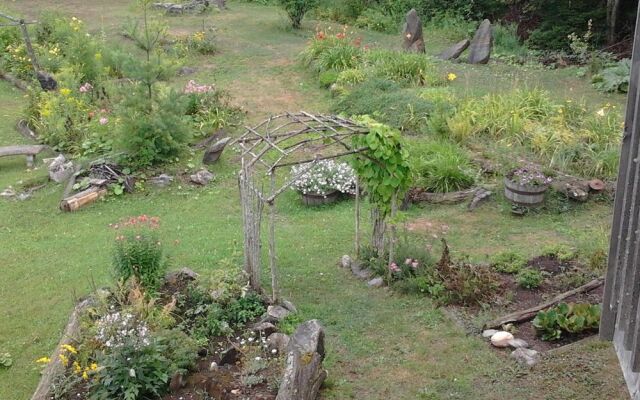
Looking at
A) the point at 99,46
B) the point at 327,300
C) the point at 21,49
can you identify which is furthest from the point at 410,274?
the point at 21,49

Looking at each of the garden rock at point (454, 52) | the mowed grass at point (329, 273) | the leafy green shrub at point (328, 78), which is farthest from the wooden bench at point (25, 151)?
the garden rock at point (454, 52)

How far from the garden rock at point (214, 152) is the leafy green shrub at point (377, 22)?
10.7 m

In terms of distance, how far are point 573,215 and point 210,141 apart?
6.50 meters

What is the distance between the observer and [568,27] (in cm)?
1945

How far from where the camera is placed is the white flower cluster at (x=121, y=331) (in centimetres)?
→ 620

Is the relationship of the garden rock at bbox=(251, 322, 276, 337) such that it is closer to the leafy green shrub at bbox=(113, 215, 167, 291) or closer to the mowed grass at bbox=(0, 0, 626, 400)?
the mowed grass at bbox=(0, 0, 626, 400)

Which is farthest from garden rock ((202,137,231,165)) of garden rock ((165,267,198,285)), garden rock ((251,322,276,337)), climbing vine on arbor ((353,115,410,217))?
garden rock ((251,322,276,337))

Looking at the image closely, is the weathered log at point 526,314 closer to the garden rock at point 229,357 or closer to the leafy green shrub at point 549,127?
the garden rock at point 229,357

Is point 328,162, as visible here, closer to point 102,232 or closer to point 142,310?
point 102,232

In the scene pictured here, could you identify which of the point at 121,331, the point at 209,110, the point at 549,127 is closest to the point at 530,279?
the point at 121,331

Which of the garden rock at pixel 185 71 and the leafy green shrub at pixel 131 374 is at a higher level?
the garden rock at pixel 185 71

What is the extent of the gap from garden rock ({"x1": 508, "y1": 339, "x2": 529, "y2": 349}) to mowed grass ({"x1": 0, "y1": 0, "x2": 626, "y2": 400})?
19 centimetres

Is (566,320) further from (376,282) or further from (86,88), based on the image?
(86,88)

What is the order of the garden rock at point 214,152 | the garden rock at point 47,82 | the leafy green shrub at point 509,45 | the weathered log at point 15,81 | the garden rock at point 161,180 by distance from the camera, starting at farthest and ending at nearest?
1. the leafy green shrub at point 509,45
2. the weathered log at point 15,81
3. the garden rock at point 47,82
4. the garden rock at point 214,152
5. the garden rock at point 161,180
